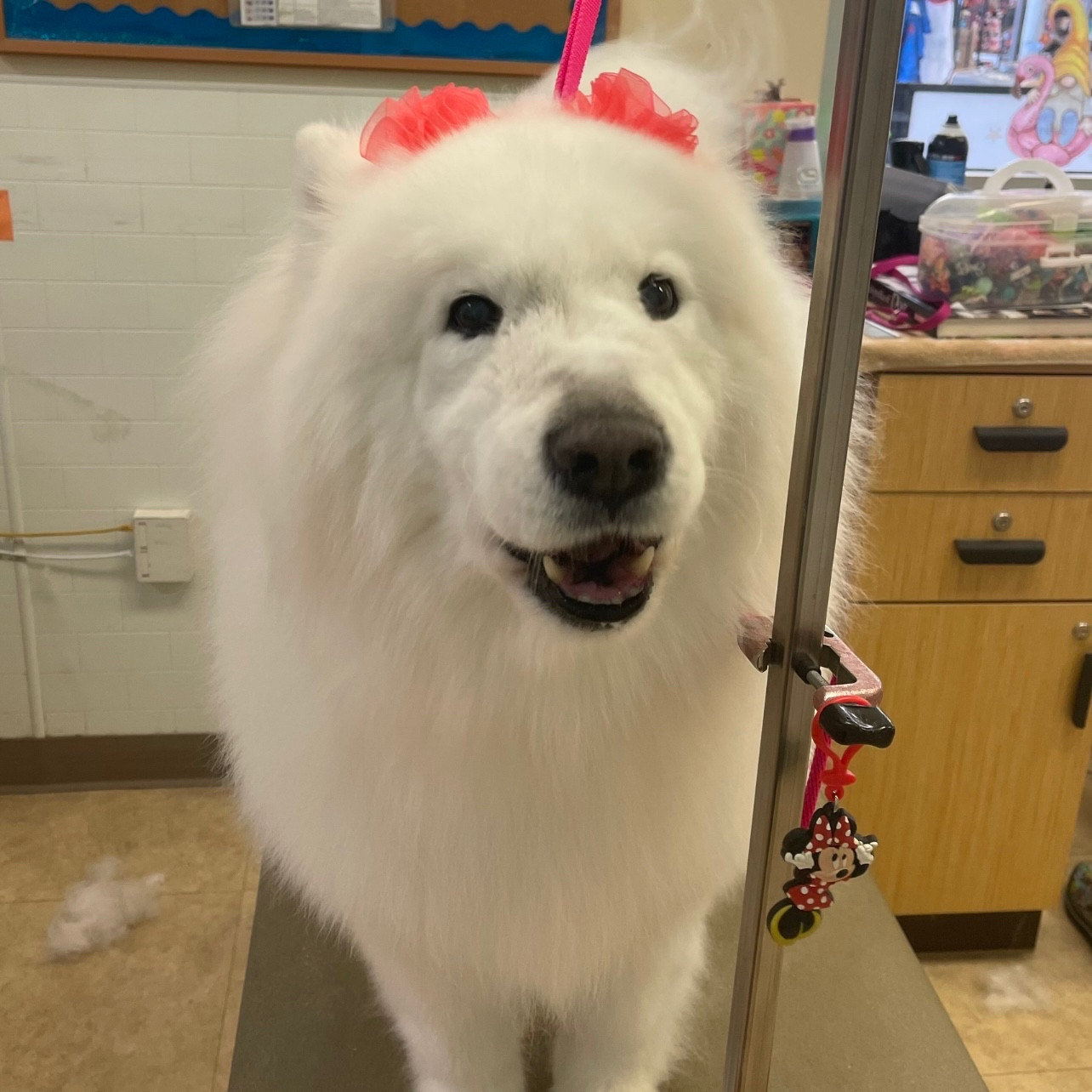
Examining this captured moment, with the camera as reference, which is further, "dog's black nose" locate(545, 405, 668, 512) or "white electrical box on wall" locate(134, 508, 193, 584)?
"white electrical box on wall" locate(134, 508, 193, 584)

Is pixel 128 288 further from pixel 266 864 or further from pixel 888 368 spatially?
pixel 888 368

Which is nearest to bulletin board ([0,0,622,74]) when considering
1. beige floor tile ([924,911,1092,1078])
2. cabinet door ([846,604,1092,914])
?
cabinet door ([846,604,1092,914])

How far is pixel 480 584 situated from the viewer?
877 mm

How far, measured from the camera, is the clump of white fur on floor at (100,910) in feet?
6.66

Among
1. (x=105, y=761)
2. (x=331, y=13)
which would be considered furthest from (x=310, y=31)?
(x=105, y=761)

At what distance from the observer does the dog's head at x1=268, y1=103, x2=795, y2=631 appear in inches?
28.7

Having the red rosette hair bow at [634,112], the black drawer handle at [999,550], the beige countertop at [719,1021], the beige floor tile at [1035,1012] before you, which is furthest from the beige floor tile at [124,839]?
the red rosette hair bow at [634,112]

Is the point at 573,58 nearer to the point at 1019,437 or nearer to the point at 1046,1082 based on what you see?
the point at 1019,437

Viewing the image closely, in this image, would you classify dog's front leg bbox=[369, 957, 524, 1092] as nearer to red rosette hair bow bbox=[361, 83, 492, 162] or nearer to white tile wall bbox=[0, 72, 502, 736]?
red rosette hair bow bbox=[361, 83, 492, 162]

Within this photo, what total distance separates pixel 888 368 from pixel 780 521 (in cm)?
80

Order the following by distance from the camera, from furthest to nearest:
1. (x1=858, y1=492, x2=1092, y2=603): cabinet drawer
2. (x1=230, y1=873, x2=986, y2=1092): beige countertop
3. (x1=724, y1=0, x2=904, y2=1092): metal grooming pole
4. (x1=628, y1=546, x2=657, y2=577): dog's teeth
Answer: (x1=858, y1=492, x2=1092, y2=603): cabinet drawer → (x1=230, y1=873, x2=986, y2=1092): beige countertop → (x1=628, y1=546, x2=657, y2=577): dog's teeth → (x1=724, y1=0, x2=904, y2=1092): metal grooming pole

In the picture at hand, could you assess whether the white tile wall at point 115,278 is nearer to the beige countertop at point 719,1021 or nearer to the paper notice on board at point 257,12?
the paper notice on board at point 257,12

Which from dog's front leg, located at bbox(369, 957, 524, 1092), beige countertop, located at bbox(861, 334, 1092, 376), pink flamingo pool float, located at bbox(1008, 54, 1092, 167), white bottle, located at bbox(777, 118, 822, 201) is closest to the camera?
dog's front leg, located at bbox(369, 957, 524, 1092)

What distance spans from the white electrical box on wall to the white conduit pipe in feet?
0.83
